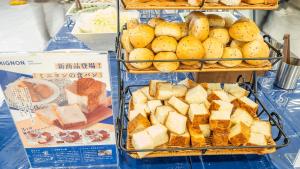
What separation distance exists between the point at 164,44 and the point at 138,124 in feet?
1.02

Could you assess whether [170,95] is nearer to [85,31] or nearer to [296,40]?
[85,31]

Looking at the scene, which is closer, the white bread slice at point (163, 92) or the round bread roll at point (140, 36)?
the round bread roll at point (140, 36)

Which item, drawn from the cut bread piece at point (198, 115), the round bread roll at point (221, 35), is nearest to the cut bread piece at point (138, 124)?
the cut bread piece at point (198, 115)

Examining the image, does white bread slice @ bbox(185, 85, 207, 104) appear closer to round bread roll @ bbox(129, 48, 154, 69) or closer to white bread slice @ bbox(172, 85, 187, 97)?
white bread slice @ bbox(172, 85, 187, 97)

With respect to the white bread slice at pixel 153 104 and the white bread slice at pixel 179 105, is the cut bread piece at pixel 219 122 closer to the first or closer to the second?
the white bread slice at pixel 179 105

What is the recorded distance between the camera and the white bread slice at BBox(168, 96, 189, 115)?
0.92 metres

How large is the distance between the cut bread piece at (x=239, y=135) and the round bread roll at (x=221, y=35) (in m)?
0.30

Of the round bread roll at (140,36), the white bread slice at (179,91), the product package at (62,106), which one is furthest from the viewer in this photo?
the white bread slice at (179,91)

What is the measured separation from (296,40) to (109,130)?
11.6 feet

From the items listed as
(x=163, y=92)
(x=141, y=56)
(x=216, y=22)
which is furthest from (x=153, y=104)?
(x=216, y=22)

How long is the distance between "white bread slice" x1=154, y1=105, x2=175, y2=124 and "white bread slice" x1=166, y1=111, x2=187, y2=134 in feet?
0.08

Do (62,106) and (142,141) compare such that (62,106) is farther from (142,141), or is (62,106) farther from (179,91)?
(179,91)

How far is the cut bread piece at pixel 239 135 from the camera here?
83cm

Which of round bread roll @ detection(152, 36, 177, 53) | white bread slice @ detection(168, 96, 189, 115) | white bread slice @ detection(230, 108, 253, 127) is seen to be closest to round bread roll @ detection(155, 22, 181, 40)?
round bread roll @ detection(152, 36, 177, 53)
